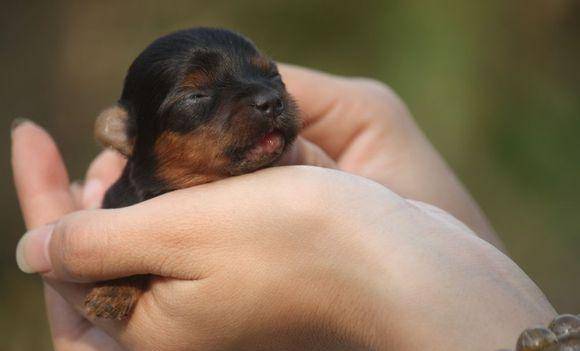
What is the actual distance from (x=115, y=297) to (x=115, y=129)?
91 cm

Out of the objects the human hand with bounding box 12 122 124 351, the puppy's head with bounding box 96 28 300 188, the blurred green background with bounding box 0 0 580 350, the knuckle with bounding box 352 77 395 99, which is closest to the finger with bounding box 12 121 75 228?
the human hand with bounding box 12 122 124 351

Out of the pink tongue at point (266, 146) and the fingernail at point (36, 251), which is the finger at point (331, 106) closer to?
the pink tongue at point (266, 146)

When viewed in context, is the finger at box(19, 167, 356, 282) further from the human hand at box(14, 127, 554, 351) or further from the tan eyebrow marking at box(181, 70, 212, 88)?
the tan eyebrow marking at box(181, 70, 212, 88)

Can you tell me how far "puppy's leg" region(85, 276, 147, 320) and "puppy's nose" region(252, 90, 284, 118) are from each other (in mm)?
1036

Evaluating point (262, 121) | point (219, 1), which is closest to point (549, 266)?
point (219, 1)

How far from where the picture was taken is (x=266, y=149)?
341 cm

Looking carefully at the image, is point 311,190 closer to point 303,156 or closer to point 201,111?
point 201,111

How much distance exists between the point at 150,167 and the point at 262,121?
0.72 meters

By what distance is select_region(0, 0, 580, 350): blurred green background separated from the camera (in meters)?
8.41

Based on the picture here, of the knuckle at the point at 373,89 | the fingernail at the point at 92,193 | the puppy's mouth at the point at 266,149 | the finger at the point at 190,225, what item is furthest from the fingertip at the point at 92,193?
the knuckle at the point at 373,89

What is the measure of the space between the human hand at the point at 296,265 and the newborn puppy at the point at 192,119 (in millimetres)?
176

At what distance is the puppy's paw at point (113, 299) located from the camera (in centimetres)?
343

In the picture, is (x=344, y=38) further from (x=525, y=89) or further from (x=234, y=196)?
(x=234, y=196)

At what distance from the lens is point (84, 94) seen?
9094 millimetres
